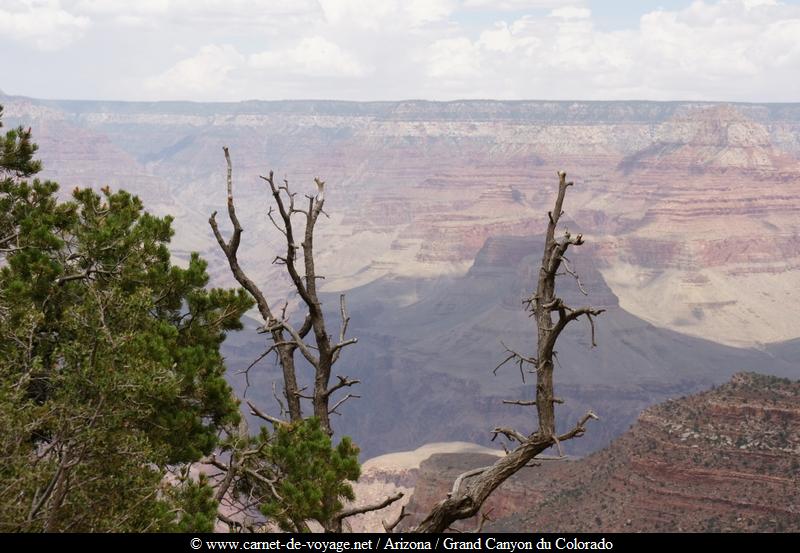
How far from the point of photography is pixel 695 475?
49.0 m

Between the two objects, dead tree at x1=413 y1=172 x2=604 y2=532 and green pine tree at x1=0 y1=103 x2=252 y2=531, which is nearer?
dead tree at x1=413 y1=172 x2=604 y2=532

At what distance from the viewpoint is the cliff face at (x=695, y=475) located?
45656 mm

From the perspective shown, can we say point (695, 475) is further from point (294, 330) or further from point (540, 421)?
point (540, 421)

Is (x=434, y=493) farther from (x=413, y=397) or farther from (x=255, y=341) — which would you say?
(x=255, y=341)

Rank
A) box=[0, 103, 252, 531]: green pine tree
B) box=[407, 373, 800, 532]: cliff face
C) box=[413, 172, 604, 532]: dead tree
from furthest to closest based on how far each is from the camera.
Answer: box=[407, 373, 800, 532]: cliff face
box=[0, 103, 252, 531]: green pine tree
box=[413, 172, 604, 532]: dead tree

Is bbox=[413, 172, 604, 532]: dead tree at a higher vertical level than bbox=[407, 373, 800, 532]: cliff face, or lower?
higher

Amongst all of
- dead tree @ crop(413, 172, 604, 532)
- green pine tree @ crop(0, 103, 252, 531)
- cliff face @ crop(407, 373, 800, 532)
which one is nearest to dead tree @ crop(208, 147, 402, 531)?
green pine tree @ crop(0, 103, 252, 531)

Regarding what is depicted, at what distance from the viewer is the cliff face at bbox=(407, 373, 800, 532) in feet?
150

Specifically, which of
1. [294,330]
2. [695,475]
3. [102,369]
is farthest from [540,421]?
[695,475]

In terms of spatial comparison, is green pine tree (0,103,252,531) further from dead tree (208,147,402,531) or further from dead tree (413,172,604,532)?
dead tree (413,172,604,532)

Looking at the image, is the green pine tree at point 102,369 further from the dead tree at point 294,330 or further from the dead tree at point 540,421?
the dead tree at point 540,421

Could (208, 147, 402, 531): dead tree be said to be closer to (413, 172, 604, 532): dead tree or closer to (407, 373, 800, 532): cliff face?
(413, 172, 604, 532): dead tree

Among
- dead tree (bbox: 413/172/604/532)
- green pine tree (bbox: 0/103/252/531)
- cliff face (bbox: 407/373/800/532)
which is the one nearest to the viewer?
dead tree (bbox: 413/172/604/532)
